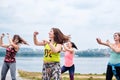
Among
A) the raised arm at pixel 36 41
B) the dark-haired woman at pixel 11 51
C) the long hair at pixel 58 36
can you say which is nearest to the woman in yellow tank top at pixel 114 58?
the long hair at pixel 58 36

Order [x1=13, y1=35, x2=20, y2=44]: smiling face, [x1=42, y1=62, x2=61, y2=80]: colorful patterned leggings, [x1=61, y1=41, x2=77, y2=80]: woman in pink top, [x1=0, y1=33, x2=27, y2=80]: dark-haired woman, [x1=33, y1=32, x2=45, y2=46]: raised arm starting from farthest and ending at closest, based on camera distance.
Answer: [x1=61, y1=41, x2=77, y2=80]: woman in pink top, [x1=13, y1=35, x2=20, y2=44]: smiling face, [x1=0, y1=33, x2=27, y2=80]: dark-haired woman, [x1=42, y1=62, x2=61, y2=80]: colorful patterned leggings, [x1=33, y1=32, x2=45, y2=46]: raised arm

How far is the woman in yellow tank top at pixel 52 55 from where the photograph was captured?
12.5 m

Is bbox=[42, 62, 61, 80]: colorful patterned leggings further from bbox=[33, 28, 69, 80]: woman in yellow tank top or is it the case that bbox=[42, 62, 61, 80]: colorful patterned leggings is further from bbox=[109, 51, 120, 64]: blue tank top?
bbox=[109, 51, 120, 64]: blue tank top

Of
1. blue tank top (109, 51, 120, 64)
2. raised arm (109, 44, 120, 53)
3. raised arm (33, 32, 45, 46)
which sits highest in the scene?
raised arm (33, 32, 45, 46)

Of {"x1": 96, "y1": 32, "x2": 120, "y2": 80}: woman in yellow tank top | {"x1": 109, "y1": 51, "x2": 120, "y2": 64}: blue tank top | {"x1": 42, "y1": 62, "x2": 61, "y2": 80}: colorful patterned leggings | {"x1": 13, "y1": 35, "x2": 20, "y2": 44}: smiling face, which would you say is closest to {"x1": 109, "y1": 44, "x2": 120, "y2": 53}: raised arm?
{"x1": 96, "y1": 32, "x2": 120, "y2": 80}: woman in yellow tank top

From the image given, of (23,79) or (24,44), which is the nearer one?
(24,44)

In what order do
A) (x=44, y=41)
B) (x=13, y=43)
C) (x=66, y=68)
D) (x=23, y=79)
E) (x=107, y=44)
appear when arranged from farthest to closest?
(x=23, y=79)
(x=66, y=68)
(x=13, y=43)
(x=107, y=44)
(x=44, y=41)

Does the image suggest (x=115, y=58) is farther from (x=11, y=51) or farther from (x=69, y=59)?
(x=69, y=59)

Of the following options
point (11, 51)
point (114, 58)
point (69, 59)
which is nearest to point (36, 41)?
point (114, 58)

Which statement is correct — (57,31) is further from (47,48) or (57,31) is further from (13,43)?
(13,43)

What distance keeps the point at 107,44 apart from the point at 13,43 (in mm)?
3139

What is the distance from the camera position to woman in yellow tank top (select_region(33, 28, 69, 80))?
1253 cm

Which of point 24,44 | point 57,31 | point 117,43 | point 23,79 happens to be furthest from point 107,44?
point 23,79

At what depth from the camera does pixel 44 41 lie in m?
12.4
